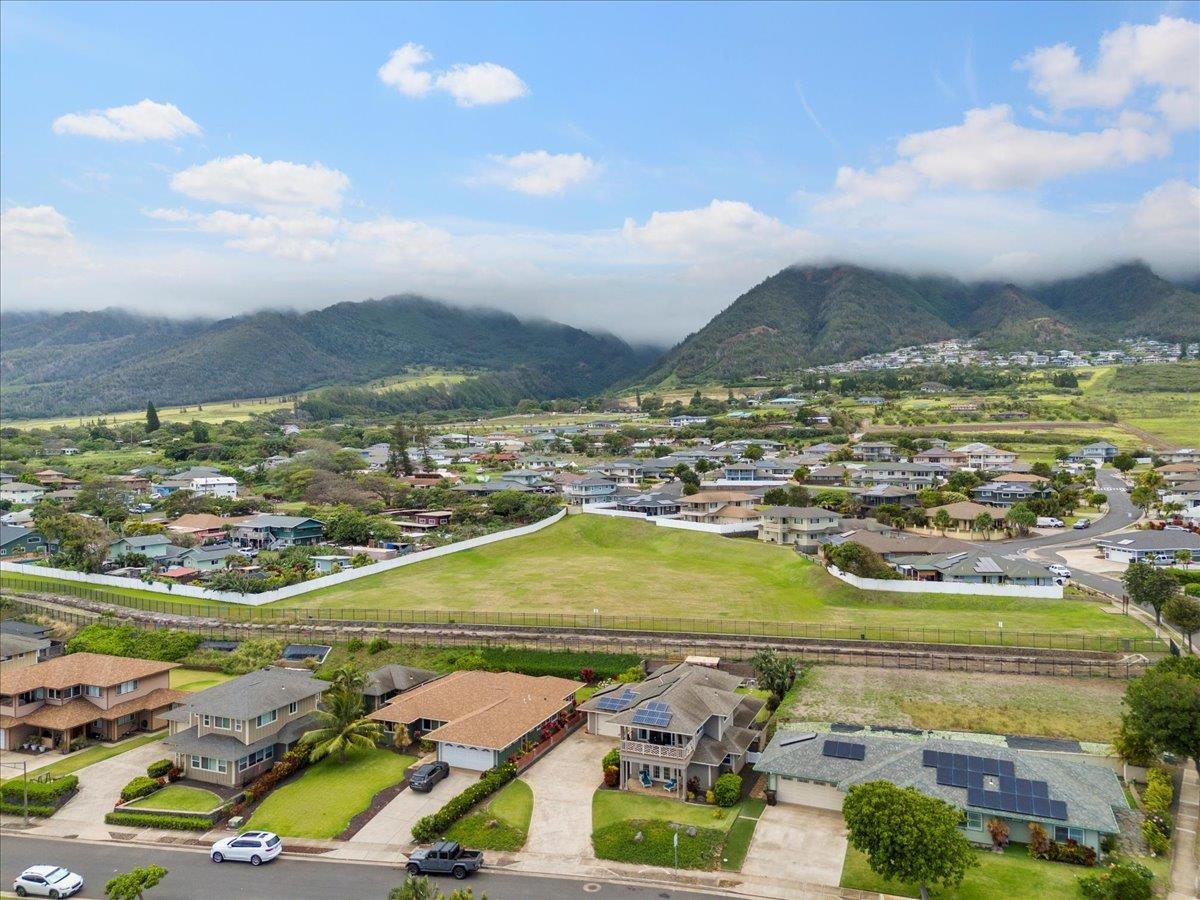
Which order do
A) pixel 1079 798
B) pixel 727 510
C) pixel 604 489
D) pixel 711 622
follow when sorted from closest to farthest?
pixel 1079 798 < pixel 711 622 < pixel 727 510 < pixel 604 489

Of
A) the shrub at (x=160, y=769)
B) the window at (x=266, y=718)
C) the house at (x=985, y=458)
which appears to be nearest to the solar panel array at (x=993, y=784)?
the window at (x=266, y=718)

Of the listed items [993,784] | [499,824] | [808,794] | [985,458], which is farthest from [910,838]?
[985,458]

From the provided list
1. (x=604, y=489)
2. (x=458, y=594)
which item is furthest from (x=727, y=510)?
(x=458, y=594)

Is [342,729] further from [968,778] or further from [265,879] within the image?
[968,778]

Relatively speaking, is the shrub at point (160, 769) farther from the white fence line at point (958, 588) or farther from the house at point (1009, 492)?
the house at point (1009, 492)

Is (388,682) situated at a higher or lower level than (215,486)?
lower

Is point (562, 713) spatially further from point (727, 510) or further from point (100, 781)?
point (727, 510)
